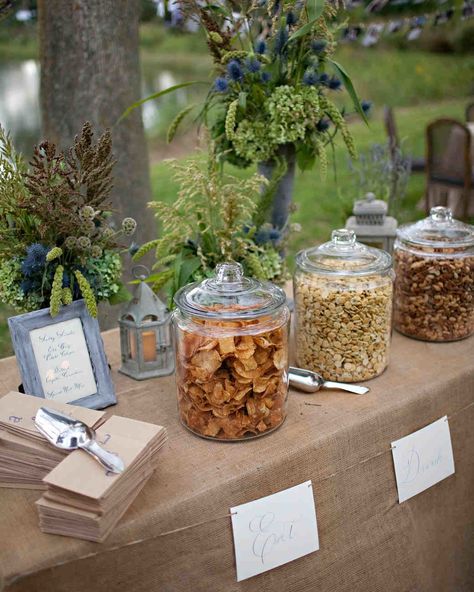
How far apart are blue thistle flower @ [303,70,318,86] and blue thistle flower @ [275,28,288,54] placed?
75mm

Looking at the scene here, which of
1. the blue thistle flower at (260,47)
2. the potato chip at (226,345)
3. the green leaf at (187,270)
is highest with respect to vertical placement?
the blue thistle flower at (260,47)

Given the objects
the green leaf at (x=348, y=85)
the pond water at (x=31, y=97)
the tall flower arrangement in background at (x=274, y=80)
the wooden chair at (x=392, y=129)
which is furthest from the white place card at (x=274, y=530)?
the pond water at (x=31, y=97)

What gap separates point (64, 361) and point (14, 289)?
0.15 m

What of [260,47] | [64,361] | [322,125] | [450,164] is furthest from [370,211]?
[450,164]

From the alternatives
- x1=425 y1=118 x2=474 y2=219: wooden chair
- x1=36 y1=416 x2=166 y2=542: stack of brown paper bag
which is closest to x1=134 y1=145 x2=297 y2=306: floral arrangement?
x1=36 y1=416 x2=166 y2=542: stack of brown paper bag

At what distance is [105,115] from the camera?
2.28 meters

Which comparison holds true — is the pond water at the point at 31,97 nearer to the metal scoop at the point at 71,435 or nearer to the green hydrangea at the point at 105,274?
the green hydrangea at the point at 105,274

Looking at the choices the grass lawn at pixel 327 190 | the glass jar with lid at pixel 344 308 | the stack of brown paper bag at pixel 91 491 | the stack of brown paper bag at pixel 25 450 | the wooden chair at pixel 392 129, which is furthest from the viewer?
the wooden chair at pixel 392 129

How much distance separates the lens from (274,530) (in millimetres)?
1029

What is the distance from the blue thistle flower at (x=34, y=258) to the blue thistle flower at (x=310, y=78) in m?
0.67

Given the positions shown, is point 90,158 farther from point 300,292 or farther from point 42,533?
point 42,533

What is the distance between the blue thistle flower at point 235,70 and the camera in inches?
53.0

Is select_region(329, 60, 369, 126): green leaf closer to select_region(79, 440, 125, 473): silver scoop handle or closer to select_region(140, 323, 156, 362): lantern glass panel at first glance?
select_region(140, 323, 156, 362): lantern glass panel

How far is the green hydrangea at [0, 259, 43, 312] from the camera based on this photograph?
3.64 feet
